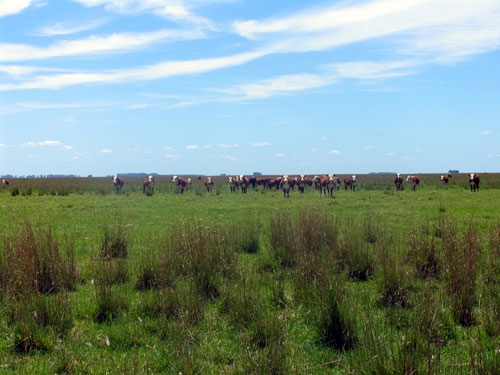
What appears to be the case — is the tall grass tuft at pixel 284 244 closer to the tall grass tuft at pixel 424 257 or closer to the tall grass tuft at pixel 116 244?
the tall grass tuft at pixel 424 257

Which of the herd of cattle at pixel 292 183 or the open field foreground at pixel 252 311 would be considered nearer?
the open field foreground at pixel 252 311

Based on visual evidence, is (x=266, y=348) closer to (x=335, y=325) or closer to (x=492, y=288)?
(x=335, y=325)

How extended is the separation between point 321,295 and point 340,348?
0.74 metres

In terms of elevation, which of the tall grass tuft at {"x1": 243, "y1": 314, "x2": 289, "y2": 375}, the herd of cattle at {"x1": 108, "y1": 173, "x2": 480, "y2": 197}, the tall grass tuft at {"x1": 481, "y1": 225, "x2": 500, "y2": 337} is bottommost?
the tall grass tuft at {"x1": 243, "y1": 314, "x2": 289, "y2": 375}

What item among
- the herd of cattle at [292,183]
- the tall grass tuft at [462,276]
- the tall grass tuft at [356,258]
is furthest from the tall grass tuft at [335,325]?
the herd of cattle at [292,183]

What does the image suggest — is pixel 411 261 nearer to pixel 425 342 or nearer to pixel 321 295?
pixel 321 295

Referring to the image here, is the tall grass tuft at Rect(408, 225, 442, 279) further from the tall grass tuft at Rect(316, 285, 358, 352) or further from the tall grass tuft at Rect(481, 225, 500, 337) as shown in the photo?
the tall grass tuft at Rect(316, 285, 358, 352)

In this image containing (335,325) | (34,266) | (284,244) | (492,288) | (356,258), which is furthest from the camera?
(284,244)

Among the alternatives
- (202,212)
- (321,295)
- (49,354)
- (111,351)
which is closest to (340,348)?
(321,295)

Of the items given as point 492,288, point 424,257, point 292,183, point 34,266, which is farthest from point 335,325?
point 292,183

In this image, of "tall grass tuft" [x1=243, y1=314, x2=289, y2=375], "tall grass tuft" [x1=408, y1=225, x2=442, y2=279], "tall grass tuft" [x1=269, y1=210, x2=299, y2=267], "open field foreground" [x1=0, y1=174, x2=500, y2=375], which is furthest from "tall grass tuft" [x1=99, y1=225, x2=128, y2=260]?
"tall grass tuft" [x1=408, y1=225, x2=442, y2=279]

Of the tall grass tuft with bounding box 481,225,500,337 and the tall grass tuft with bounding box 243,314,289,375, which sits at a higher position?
the tall grass tuft with bounding box 481,225,500,337

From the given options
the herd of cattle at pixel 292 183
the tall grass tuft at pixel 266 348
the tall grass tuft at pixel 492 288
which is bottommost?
the tall grass tuft at pixel 266 348

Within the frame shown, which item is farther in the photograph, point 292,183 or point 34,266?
point 292,183
